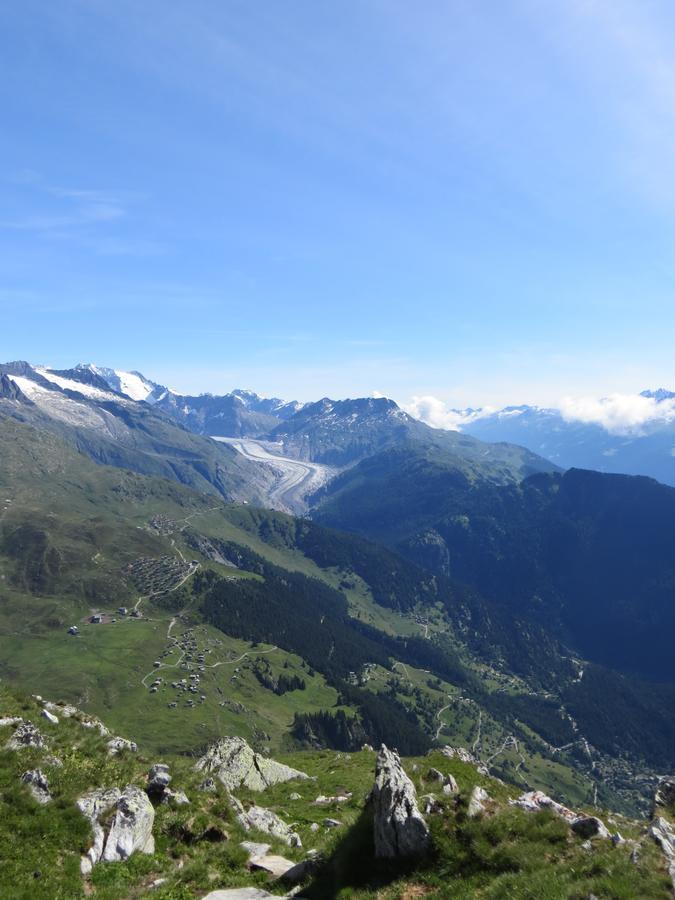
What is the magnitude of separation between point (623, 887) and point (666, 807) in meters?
12.5

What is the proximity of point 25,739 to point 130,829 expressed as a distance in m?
9.22

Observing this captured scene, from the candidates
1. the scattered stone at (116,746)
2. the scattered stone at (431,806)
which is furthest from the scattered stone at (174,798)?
the scattered stone at (431,806)

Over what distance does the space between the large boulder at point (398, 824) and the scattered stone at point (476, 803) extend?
7.81 feet

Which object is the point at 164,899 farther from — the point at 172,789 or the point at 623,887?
the point at 623,887

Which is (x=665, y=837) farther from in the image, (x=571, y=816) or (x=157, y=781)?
(x=157, y=781)

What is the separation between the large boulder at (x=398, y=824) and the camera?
22.6m

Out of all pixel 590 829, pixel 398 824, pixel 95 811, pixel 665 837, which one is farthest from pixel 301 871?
pixel 665 837

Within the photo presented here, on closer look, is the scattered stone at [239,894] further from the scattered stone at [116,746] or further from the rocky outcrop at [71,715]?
the rocky outcrop at [71,715]

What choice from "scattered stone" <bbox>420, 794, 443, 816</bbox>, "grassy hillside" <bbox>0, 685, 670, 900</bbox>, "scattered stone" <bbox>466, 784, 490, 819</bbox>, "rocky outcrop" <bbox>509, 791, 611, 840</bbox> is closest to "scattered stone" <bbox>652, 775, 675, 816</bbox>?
"grassy hillside" <bbox>0, 685, 670, 900</bbox>

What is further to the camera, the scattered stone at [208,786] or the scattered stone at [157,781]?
the scattered stone at [208,786]

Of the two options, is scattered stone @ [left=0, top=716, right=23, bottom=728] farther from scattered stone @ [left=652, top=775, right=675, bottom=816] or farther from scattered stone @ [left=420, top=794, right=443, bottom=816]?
scattered stone @ [left=652, top=775, right=675, bottom=816]

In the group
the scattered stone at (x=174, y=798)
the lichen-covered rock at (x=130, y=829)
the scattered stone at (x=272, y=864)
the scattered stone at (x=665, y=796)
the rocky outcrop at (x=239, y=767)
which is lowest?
the rocky outcrop at (x=239, y=767)

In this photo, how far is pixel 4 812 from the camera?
74.4 feet

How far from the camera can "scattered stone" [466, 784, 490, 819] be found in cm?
2372
